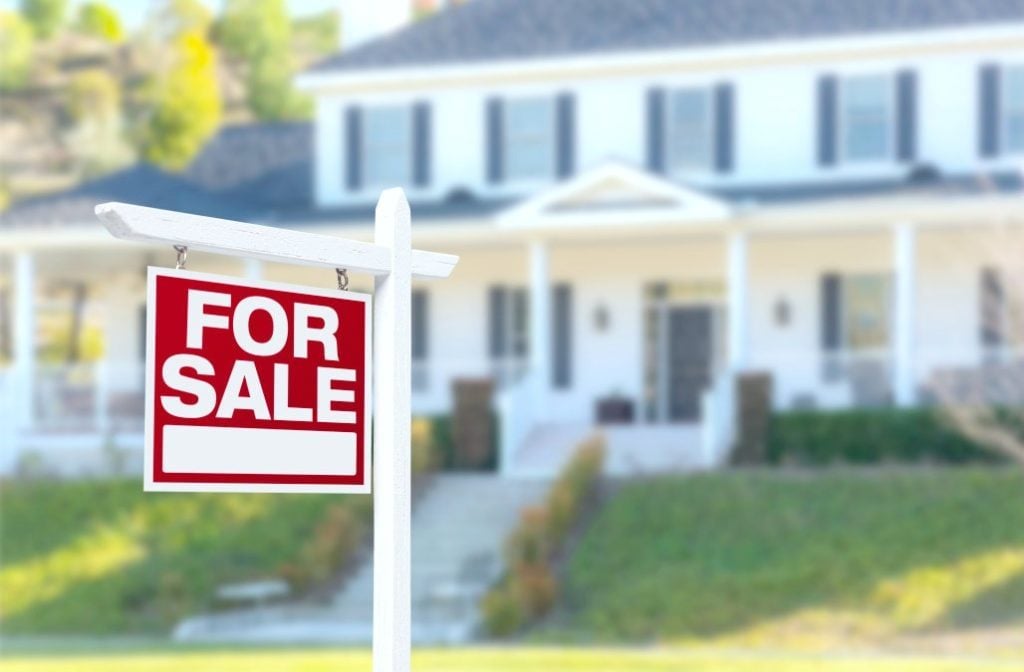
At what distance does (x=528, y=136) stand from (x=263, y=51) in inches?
2413

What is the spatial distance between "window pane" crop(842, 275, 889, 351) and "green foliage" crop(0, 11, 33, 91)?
65.5 meters

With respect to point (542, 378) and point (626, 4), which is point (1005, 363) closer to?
point (542, 378)

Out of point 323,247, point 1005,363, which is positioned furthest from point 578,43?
point 323,247

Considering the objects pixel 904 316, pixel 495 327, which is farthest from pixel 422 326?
pixel 904 316

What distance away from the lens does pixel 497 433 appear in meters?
25.2

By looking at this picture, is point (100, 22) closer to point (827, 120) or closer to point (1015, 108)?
point (827, 120)

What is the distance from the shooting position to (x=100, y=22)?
313ft

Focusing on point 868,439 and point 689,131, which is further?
point 689,131

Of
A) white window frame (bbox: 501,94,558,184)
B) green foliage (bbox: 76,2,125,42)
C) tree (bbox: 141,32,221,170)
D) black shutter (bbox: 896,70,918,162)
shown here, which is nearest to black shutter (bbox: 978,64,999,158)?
black shutter (bbox: 896,70,918,162)

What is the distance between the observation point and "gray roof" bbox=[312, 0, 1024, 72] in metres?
26.5

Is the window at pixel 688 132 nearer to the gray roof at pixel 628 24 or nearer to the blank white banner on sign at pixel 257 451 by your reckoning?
the gray roof at pixel 628 24

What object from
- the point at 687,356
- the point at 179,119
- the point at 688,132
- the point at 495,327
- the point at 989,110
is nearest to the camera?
the point at 989,110

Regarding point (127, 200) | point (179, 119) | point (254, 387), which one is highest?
point (179, 119)

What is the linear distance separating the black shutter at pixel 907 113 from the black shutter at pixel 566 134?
4.59 m
